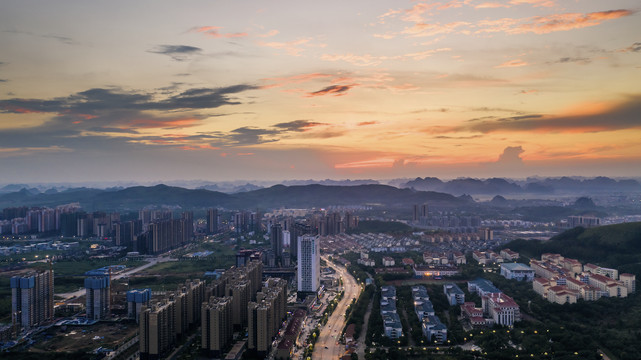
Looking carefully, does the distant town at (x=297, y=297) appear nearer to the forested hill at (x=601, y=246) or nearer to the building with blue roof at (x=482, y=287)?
the building with blue roof at (x=482, y=287)

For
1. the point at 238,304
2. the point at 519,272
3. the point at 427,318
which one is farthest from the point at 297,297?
the point at 519,272

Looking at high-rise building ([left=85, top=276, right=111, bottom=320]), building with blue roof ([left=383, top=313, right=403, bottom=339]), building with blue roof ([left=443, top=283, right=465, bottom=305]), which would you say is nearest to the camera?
building with blue roof ([left=383, top=313, right=403, bottom=339])

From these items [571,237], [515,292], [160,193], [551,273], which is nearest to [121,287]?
[515,292]

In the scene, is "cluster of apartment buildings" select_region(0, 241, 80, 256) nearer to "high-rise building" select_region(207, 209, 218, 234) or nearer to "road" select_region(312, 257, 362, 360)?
"high-rise building" select_region(207, 209, 218, 234)

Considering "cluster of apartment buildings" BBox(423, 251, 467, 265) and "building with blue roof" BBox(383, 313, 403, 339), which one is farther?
"cluster of apartment buildings" BBox(423, 251, 467, 265)

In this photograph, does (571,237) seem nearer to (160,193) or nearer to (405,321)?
(405,321)

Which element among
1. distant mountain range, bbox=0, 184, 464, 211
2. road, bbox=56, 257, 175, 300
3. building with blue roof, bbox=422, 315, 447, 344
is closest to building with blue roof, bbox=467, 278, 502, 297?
building with blue roof, bbox=422, 315, 447, 344

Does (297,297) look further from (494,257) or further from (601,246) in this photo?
(601,246)
